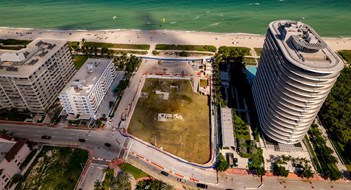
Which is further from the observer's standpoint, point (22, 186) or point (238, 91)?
point (238, 91)

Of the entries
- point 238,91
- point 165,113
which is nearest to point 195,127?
point 165,113

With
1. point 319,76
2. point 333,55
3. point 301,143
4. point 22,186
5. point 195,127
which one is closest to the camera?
point 319,76

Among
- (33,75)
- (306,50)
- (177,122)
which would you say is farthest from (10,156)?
(306,50)

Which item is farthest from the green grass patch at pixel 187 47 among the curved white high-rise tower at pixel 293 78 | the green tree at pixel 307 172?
the green tree at pixel 307 172

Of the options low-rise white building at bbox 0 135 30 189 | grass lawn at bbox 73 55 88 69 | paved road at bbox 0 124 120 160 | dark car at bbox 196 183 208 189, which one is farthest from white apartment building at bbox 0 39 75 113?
dark car at bbox 196 183 208 189

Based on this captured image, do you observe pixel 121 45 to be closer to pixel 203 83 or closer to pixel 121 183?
pixel 203 83

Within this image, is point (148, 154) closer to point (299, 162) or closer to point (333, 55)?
point (299, 162)
